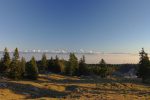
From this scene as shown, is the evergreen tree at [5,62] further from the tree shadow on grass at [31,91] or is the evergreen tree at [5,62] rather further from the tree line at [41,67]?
the tree shadow on grass at [31,91]

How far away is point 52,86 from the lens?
69188 mm

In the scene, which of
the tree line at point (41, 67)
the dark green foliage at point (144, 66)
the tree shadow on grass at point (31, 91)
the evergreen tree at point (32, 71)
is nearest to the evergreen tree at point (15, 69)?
the tree line at point (41, 67)

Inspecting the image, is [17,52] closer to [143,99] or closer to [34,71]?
[34,71]

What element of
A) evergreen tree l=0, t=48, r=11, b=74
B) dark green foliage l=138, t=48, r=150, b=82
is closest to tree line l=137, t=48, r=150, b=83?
dark green foliage l=138, t=48, r=150, b=82

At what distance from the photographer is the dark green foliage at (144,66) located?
88.9 m

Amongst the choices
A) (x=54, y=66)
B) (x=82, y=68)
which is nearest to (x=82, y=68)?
(x=82, y=68)

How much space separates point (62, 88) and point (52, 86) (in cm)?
278

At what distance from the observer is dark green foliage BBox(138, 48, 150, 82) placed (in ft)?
292

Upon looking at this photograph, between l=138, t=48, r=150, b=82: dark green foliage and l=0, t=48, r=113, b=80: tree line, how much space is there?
34.6m

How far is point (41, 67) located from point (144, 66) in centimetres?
5379

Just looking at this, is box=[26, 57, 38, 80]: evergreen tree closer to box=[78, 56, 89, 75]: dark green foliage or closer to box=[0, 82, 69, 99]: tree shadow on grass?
box=[0, 82, 69, 99]: tree shadow on grass

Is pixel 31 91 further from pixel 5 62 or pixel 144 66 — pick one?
pixel 144 66

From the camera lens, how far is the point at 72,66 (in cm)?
11981

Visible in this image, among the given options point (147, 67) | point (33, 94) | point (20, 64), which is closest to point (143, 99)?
point (33, 94)
